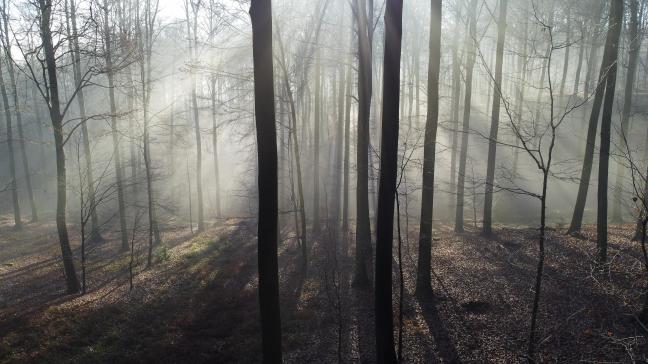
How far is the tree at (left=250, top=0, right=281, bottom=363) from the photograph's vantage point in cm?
601

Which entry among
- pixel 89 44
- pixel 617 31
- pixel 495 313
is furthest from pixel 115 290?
pixel 617 31

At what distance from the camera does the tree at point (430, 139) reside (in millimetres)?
9570

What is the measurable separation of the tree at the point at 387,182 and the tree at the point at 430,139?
2918 millimetres

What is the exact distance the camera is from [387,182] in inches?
264

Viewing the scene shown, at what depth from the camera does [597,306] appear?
850 centimetres

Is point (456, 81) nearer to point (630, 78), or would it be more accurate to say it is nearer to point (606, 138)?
point (630, 78)

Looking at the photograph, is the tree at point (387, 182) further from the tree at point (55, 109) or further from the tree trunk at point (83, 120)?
the tree trunk at point (83, 120)

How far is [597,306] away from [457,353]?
347cm

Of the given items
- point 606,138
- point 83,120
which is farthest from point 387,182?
point 83,120

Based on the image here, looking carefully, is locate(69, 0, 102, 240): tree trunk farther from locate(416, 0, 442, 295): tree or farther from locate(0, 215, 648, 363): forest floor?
locate(416, 0, 442, 295): tree

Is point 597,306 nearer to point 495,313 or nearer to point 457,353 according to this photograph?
point 495,313

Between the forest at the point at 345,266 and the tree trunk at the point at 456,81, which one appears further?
the tree trunk at the point at 456,81

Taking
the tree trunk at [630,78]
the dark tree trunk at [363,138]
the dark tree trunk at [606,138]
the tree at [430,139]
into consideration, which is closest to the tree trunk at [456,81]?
the tree trunk at [630,78]

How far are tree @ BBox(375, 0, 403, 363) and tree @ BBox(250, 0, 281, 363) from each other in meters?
1.81
